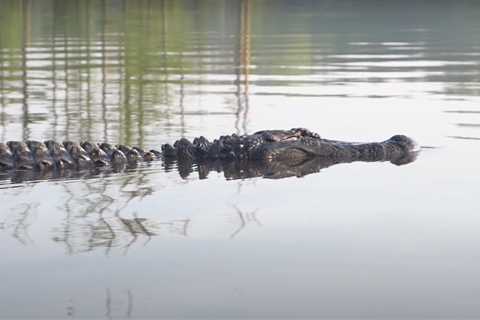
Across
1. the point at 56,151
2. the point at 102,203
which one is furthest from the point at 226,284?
the point at 56,151

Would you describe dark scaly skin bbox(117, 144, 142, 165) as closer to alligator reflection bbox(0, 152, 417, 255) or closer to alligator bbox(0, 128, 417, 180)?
alligator bbox(0, 128, 417, 180)

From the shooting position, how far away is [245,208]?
32.3ft

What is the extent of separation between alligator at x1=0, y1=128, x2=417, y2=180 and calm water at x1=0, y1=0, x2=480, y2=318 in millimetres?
315

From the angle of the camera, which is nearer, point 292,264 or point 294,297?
point 294,297

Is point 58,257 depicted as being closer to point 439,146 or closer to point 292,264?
point 292,264

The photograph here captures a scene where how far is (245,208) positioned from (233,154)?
2.53 m

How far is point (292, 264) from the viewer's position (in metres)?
7.95

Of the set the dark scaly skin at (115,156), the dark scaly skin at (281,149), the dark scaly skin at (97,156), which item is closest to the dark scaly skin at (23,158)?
the dark scaly skin at (97,156)

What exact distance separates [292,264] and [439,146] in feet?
18.5

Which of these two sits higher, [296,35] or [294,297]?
[296,35]

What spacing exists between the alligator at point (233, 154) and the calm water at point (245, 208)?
315 mm

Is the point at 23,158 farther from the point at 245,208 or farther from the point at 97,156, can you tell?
the point at 245,208

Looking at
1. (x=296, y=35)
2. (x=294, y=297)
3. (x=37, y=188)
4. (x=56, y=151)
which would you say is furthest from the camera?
(x=296, y=35)

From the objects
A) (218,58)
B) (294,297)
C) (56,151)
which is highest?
(218,58)
